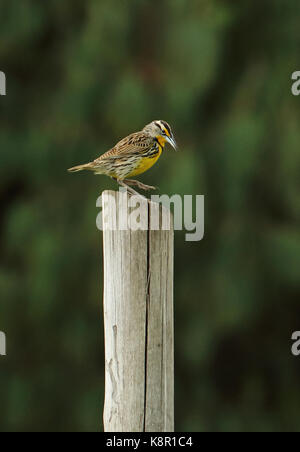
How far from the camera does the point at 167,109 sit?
827 cm

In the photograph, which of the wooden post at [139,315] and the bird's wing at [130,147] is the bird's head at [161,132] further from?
the wooden post at [139,315]

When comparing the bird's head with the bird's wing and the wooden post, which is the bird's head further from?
the wooden post

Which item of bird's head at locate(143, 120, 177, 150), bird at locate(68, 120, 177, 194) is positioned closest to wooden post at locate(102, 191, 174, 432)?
bird at locate(68, 120, 177, 194)

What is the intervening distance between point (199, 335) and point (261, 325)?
92cm

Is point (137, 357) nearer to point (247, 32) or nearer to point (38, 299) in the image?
point (38, 299)

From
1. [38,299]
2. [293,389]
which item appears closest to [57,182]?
[38,299]

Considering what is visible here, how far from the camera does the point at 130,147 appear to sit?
4062mm

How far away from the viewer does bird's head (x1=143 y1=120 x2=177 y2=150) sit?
4.11m

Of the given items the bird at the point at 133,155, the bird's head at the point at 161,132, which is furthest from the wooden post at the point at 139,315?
the bird's head at the point at 161,132

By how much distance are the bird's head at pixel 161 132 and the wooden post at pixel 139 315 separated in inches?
38.7

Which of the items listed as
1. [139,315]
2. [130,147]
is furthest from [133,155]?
[139,315]

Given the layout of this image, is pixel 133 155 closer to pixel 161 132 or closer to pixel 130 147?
pixel 130 147

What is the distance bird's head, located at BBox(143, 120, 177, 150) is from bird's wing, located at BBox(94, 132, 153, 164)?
0.12 ft

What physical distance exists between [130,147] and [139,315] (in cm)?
113
